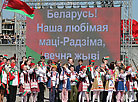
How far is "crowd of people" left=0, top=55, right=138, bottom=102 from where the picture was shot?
12758 millimetres

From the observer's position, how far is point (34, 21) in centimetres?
1950

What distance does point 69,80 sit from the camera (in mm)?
13125

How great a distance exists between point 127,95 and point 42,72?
314cm

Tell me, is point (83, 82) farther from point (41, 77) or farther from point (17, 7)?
point (17, 7)

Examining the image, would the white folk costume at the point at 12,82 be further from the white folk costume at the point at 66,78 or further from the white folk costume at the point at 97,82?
the white folk costume at the point at 97,82

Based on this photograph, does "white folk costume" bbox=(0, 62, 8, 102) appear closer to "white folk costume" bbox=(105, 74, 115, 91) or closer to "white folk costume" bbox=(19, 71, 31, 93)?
"white folk costume" bbox=(19, 71, 31, 93)

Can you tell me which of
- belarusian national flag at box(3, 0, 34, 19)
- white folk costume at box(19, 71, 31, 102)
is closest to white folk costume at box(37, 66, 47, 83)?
white folk costume at box(19, 71, 31, 102)

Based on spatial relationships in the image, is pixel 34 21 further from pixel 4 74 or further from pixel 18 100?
pixel 4 74

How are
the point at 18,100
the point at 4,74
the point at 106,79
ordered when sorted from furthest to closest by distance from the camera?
1. the point at 18,100
2. the point at 106,79
3. the point at 4,74

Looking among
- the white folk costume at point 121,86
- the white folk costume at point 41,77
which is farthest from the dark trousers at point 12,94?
the white folk costume at point 121,86

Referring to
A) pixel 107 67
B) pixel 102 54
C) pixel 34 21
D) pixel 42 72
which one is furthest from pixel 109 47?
pixel 42 72

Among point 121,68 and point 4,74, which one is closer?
point 4,74

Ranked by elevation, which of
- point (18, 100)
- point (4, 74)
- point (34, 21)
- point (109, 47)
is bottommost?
point (18, 100)

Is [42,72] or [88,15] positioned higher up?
[88,15]
